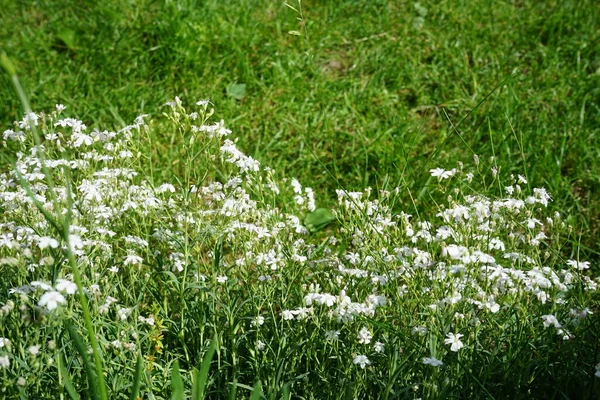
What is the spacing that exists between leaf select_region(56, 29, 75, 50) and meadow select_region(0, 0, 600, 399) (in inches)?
2.2

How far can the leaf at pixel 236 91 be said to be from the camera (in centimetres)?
469

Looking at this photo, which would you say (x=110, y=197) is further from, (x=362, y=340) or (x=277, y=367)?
(x=362, y=340)

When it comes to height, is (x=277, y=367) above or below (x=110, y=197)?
below

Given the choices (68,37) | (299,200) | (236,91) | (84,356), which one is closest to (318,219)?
(299,200)

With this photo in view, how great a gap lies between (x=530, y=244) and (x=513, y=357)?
17.8 inches

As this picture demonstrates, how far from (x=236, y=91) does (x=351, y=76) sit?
2.55 ft

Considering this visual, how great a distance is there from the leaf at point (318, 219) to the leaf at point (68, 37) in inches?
92.0

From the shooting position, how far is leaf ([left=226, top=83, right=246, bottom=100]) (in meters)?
4.69

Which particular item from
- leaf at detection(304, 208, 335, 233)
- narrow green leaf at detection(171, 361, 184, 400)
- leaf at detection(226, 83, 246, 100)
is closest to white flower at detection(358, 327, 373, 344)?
narrow green leaf at detection(171, 361, 184, 400)

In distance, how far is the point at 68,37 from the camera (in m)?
5.09

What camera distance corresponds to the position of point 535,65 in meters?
4.88

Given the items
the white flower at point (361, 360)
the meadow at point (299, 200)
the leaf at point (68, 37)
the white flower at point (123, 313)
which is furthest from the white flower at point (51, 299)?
the leaf at point (68, 37)

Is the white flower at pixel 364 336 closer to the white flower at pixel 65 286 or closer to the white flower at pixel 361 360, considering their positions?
the white flower at pixel 361 360

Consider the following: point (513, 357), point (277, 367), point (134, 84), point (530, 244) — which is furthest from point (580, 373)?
point (134, 84)
